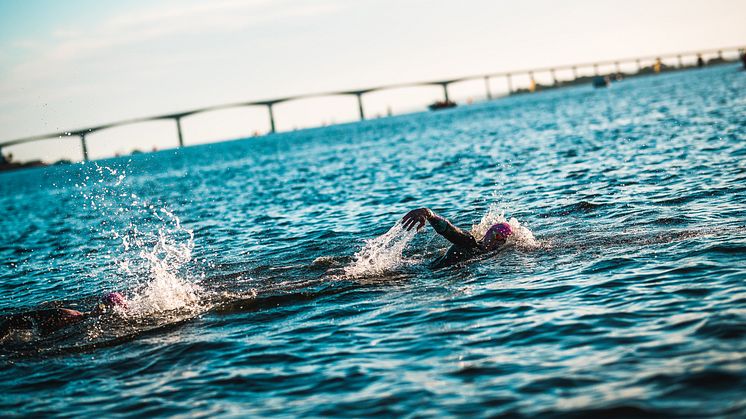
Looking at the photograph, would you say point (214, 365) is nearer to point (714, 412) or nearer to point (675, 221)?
point (714, 412)

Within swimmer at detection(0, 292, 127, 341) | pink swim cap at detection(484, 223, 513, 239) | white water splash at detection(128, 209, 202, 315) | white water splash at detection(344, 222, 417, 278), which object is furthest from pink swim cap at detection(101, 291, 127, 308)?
pink swim cap at detection(484, 223, 513, 239)

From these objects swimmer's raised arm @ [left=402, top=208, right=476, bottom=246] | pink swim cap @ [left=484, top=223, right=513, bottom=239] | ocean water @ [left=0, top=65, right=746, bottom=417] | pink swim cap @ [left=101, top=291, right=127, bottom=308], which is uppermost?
swimmer's raised arm @ [left=402, top=208, right=476, bottom=246]

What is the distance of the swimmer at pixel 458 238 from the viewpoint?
11.0 metres

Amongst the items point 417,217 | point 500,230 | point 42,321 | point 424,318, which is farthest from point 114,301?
point 500,230

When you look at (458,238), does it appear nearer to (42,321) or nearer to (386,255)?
(386,255)

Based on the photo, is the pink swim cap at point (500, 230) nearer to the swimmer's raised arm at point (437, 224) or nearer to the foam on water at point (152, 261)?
the swimmer's raised arm at point (437, 224)

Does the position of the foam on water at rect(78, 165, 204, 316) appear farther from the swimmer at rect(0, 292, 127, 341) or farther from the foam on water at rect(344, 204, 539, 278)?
the foam on water at rect(344, 204, 539, 278)

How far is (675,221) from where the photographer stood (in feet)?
41.8

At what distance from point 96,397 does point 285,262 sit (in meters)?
7.16

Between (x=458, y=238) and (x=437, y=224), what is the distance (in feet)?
2.63

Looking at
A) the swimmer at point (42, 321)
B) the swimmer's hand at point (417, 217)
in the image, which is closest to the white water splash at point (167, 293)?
the swimmer at point (42, 321)

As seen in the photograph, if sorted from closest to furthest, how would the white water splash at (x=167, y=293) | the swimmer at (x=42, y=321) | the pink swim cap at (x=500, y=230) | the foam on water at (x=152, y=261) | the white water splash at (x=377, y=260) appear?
the swimmer at (x=42, y=321) < the white water splash at (x=167, y=293) < the foam on water at (x=152, y=261) < the white water splash at (x=377, y=260) < the pink swim cap at (x=500, y=230)

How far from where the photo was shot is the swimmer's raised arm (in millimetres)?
10828

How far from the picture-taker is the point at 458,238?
12.0m
